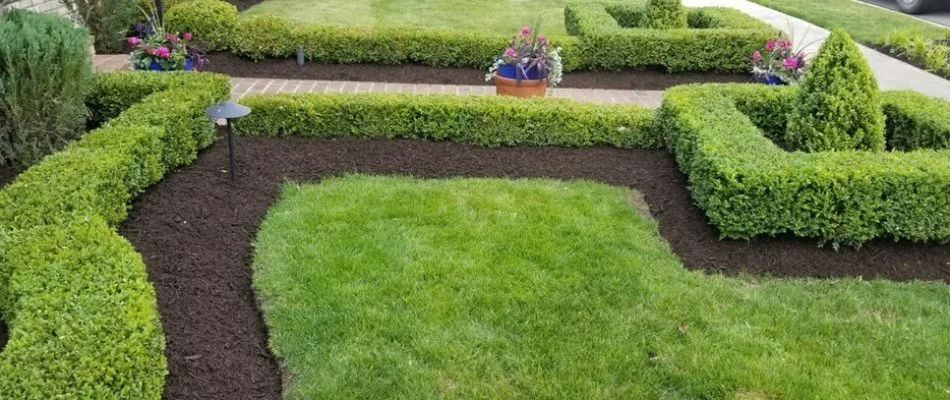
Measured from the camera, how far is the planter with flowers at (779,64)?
24.1 ft

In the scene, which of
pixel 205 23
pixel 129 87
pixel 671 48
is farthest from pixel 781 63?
pixel 205 23

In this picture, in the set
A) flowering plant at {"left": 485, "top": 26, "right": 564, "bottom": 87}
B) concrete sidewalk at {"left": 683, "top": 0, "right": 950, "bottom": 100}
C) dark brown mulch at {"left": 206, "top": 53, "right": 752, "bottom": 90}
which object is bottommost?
dark brown mulch at {"left": 206, "top": 53, "right": 752, "bottom": 90}

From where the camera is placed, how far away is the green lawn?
1295 centimetres

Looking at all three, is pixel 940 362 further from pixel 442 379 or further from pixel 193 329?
pixel 193 329

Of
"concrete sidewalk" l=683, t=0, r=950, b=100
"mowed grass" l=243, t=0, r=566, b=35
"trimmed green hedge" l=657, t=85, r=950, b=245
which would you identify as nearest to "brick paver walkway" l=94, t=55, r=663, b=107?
"concrete sidewalk" l=683, t=0, r=950, b=100

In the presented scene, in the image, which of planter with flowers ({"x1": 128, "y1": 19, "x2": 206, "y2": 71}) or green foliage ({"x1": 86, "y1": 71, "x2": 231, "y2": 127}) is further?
planter with flowers ({"x1": 128, "y1": 19, "x2": 206, "y2": 71})

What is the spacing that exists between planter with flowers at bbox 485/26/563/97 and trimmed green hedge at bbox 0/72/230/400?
3127mm

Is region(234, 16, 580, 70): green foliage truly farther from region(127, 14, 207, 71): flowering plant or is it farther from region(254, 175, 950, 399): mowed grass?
region(254, 175, 950, 399): mowed grass

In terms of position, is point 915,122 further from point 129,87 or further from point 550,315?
point 129,87

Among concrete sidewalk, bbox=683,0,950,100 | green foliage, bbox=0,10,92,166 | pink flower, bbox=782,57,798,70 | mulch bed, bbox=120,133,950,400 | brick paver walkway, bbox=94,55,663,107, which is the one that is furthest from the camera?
concrete sidewalk, bbox=683,0,950,100

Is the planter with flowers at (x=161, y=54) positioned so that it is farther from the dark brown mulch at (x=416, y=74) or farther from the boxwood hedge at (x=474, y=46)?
the boxwood hedge at (x=474, y=46)

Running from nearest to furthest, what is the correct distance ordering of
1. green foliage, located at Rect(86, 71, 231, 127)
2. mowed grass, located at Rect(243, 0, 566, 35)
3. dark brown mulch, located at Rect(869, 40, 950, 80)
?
1. green foliage, located at Rect(86, 71, 231, 127)
2. dark brown mulch, located at Rect(869, 40, 950, 80)
3. mowed grass, located at Rect(243, 0, 566, 35)

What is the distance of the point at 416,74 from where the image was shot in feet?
27.9

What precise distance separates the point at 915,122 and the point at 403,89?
481 cm
